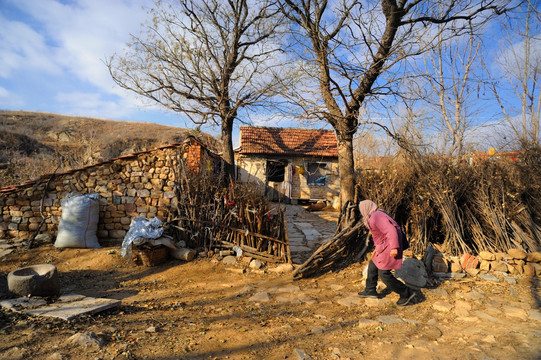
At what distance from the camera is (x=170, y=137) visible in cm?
2922

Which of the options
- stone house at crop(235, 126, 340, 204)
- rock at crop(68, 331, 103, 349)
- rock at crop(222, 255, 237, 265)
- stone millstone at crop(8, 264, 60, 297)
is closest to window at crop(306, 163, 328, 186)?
stone house at crop(235, 126, 340, 204)

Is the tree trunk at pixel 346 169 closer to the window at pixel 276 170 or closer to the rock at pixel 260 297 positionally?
the rock at pixel 260 297

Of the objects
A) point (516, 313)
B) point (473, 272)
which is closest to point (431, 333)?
point (516, 313)

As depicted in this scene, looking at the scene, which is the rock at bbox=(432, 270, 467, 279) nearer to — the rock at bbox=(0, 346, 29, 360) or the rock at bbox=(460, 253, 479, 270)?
the rock at bbox=(460, 253, 479, 270)

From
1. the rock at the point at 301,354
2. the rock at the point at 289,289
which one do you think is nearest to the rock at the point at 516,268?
the rock at the point at 289,289

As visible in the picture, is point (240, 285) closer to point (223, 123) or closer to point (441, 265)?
point (441, 265)

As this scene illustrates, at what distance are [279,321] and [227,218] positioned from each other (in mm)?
3071

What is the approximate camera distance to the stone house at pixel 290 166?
50.9 feet

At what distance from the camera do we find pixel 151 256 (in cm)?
595

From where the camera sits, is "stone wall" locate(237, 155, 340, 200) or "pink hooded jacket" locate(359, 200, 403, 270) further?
"stone wall" locate(237, 155, 340, 200)

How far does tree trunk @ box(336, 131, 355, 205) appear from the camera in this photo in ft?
19.9

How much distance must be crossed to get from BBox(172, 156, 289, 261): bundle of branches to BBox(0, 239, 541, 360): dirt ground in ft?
2.49

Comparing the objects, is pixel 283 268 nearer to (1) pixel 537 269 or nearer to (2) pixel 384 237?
(2) pixel 384 237

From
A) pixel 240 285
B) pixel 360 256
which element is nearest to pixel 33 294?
pixel 240 285
